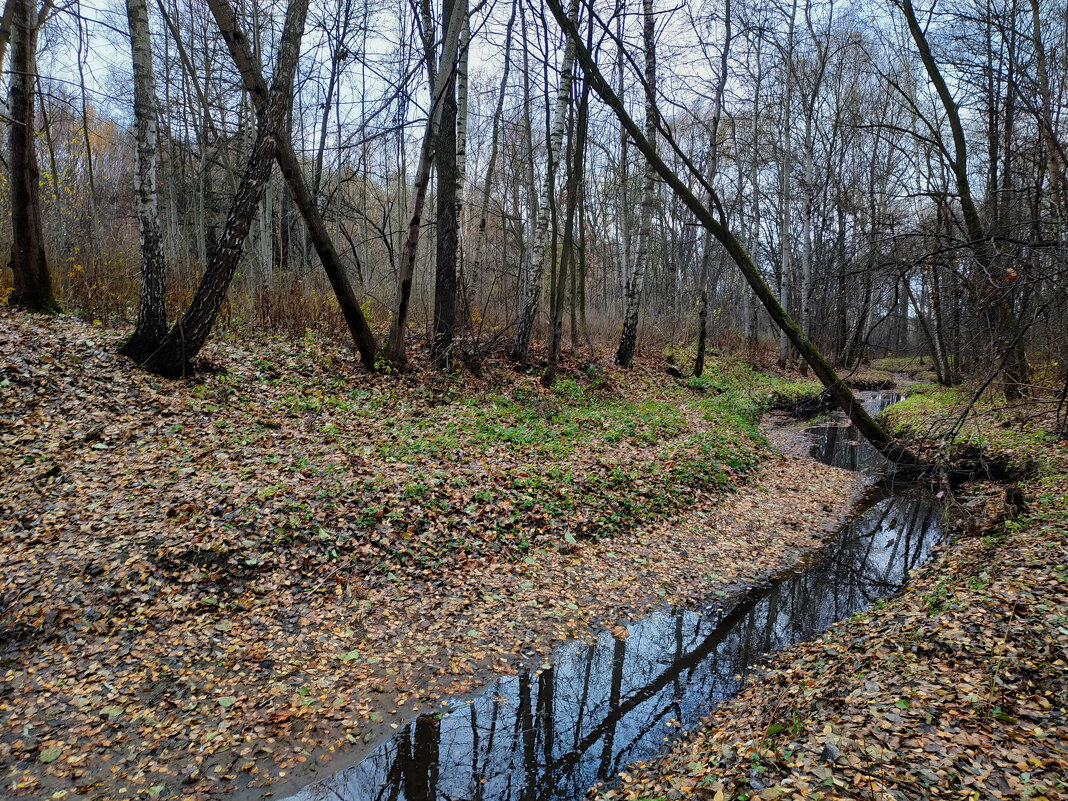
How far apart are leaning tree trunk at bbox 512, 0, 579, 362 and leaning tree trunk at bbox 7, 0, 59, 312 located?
28.3ft

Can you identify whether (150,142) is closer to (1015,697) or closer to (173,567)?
(173,567)

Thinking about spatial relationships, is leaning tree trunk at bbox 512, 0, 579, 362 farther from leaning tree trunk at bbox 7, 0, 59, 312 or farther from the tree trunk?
leaning tree trunk at bbox 7, 0, 59, 312

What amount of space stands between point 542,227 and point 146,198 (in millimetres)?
7453

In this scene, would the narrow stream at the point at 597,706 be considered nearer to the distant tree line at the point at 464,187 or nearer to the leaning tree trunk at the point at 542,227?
the distant tree line at the point at 464,187

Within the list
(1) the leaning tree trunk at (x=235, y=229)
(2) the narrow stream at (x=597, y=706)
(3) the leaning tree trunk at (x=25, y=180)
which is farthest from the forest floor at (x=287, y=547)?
(3) the leaning tree trunk at (x=25, y=180)

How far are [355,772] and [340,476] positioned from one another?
143 inches

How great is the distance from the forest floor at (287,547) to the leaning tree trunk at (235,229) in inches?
19.3

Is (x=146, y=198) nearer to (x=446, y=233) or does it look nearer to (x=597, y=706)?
(x=446, y=233)

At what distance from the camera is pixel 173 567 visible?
5238 mm

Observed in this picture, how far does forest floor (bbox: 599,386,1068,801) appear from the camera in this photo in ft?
9.85

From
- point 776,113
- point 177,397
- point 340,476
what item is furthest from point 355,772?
point 776,113

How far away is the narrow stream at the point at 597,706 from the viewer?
3848 mm

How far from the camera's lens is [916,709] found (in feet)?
11.6

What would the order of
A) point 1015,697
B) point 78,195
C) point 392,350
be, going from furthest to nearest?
point 78,195, point 392,350, point 1015,697
